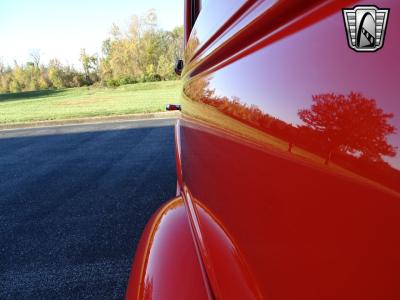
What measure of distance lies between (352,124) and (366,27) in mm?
105

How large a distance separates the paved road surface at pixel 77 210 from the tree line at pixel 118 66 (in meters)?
29.3

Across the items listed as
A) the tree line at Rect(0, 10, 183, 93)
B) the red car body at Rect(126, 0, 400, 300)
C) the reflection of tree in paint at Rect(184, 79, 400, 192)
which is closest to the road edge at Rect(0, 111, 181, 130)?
the red car body at Rect(126, 0, 400, 300)

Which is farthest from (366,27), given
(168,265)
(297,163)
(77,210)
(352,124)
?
(77,210)

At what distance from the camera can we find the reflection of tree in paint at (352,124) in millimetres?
388

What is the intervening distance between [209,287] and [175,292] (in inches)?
4.7

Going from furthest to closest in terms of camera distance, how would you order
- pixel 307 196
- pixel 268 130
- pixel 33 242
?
pixel 33 242 → pixel 268 130 → pixel 307 196

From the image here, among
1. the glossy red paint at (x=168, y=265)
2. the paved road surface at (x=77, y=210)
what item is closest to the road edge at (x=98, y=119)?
the paved road surface at (x=77, y=210)

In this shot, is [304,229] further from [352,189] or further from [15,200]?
[15,200]

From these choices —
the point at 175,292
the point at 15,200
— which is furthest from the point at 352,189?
the point at 15,200

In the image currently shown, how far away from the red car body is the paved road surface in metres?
1.75

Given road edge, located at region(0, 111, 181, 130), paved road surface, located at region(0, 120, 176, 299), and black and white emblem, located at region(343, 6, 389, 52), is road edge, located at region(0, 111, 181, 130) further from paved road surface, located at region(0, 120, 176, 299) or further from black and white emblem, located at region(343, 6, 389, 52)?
black and white emblem, located at region(343, 6, 389, 52)

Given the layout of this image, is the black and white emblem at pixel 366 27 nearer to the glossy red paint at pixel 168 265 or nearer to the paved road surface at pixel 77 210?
the glossy red paint at pixel 168 265

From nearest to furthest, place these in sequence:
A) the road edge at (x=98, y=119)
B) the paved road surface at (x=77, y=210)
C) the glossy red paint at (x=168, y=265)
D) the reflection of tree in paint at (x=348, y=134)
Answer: the reflection of tree in paint at (x=348, y=134) → the glossy red paint at (x=168, y=265) → the paved road surface at (x=77, y=210) → the road edge at (x=98, y=119)

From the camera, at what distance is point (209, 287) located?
88cm
